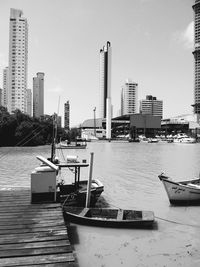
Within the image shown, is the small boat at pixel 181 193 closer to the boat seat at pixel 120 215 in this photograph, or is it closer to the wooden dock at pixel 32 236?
the boat seat at pixel 120 215

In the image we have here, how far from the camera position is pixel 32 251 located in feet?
23.1

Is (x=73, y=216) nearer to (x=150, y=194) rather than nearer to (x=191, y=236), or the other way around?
(x=191, y=236)

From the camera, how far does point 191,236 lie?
11148 millimetres

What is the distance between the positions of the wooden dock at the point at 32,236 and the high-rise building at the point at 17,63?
14673 cm

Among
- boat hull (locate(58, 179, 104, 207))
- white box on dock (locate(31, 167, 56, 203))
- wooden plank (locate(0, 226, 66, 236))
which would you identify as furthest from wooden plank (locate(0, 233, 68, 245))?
boat hull (locate(58, 179, 104, 207))

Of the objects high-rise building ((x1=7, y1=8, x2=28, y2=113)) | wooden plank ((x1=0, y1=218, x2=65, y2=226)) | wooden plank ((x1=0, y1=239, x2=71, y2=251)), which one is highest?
high-rise building ((x1=7, y1=8, x2=28, y2=113))

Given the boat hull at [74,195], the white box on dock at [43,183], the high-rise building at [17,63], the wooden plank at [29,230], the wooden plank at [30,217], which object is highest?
the high-rise building at [17,63]

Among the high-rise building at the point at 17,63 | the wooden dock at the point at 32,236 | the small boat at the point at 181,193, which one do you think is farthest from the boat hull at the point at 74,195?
the high-rise building at the point at 17,63

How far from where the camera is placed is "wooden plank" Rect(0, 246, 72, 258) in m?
6.86

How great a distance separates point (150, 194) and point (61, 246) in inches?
511

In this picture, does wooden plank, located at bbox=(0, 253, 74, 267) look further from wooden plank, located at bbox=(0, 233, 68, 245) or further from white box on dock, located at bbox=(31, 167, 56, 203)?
white box on dock, located at bbox=(31, 167, 56, 203)

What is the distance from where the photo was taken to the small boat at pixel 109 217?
11.6 m

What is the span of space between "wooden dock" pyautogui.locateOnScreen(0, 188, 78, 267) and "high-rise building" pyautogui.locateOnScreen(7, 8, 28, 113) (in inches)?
5777

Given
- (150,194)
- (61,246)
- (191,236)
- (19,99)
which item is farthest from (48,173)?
(19,99)
